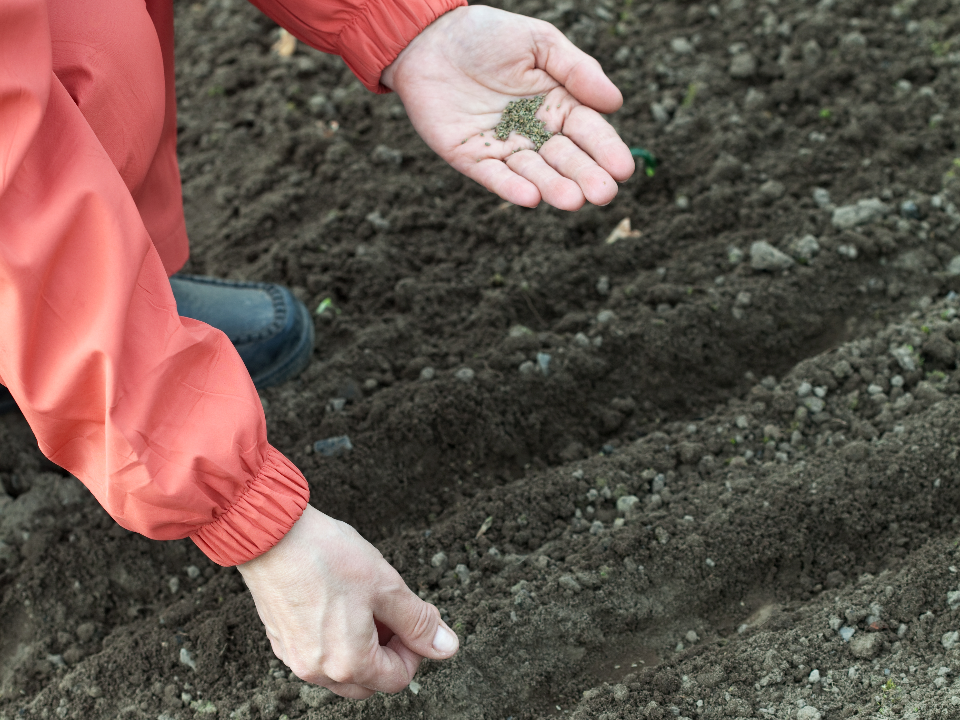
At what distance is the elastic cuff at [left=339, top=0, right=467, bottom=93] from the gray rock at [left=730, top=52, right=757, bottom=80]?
1.28 meters

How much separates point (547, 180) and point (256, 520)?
96 cm

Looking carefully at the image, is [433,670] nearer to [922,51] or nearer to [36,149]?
[36,149]

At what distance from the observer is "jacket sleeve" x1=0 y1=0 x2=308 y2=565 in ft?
3.50

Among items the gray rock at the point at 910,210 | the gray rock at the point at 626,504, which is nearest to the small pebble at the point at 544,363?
the gray rock at the point at 626,504

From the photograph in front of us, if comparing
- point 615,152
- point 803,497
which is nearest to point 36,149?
point 615,152

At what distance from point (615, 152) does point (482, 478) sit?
0.85 metres

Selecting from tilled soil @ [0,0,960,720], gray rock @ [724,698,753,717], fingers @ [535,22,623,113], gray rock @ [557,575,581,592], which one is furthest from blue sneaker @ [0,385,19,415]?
gray rock @ [724,698,753,717]

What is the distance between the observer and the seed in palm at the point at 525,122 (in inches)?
73.6

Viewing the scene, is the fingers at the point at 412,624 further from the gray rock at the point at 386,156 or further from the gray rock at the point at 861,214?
the gray rock at the point at 386,156

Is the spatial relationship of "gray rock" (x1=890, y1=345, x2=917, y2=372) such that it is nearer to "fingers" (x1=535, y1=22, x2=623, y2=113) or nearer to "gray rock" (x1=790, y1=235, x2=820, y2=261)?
"gray rock" (x1=790, y1=235, x2=820, y2=261)

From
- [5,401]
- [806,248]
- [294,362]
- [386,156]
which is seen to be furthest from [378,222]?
[806,248]

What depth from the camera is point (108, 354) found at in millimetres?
1062

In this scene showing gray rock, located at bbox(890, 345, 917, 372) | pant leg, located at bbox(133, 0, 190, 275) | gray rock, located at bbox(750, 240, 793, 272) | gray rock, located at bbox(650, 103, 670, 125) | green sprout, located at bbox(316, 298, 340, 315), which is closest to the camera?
pant leg, located at bbox(133, 0, 190, 275)

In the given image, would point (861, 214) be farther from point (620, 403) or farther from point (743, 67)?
point (620, 403)
